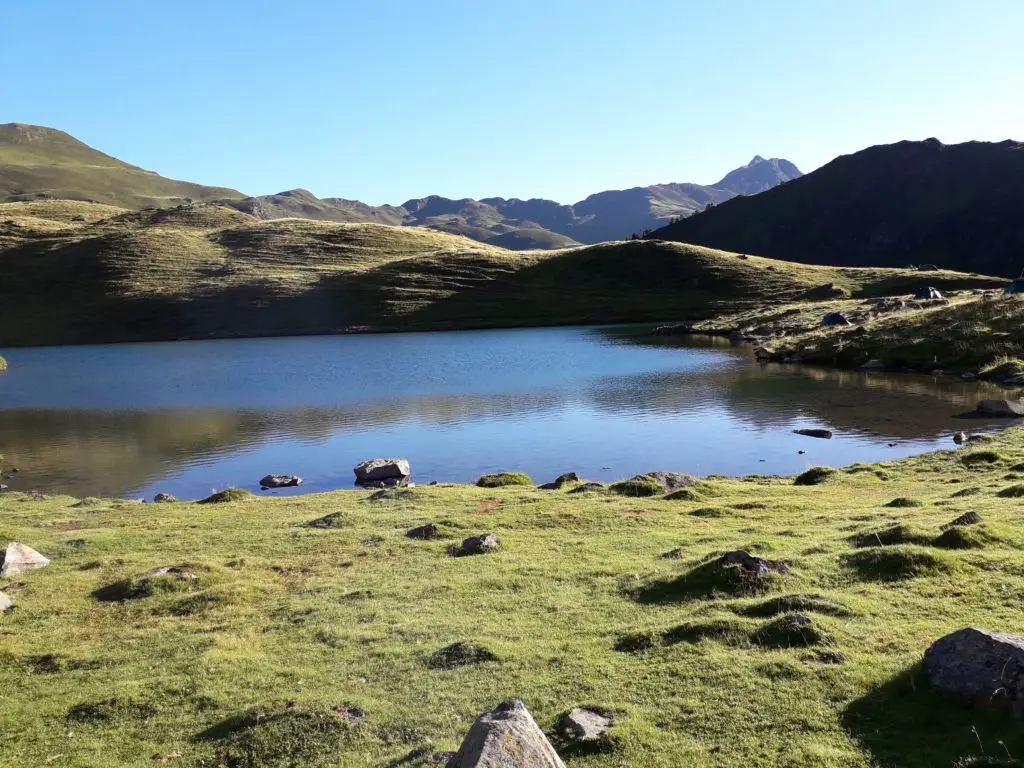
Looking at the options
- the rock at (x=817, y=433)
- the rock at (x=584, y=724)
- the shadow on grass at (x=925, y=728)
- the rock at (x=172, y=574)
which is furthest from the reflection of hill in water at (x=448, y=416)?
the shadow on grass at (x=925, y=728)

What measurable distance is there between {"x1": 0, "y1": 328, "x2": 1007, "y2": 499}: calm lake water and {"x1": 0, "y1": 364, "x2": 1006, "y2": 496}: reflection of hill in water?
0.23 metres

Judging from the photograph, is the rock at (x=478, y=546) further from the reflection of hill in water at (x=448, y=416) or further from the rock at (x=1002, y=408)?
the rock at (x=1002, y=408)

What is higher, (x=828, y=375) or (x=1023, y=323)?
(x=1023, y=323)

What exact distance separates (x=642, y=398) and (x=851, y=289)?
441 ft

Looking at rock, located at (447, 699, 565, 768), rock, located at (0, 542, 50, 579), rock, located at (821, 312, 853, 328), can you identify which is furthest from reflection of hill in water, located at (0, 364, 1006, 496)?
rock, located at (447, 699, 565, 768)

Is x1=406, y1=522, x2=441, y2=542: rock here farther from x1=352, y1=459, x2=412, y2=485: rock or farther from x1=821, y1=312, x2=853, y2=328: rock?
x1=821, y1=312, x2=853, y2=328: rock

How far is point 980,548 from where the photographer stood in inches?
701

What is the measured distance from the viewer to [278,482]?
4031 cm

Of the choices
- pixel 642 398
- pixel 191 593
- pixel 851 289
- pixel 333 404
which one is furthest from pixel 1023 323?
pixel 851 289

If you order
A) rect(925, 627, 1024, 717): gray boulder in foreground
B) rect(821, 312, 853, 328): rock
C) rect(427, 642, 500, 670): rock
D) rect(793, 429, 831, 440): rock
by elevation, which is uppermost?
rect(821, 312, 853, 328): rock

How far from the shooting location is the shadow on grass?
30.3 feet

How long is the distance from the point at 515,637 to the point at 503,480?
2188 centimetres

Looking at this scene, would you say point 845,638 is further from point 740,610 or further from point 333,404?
point 333,404

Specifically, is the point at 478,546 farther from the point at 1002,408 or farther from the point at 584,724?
the point at 1002,408
